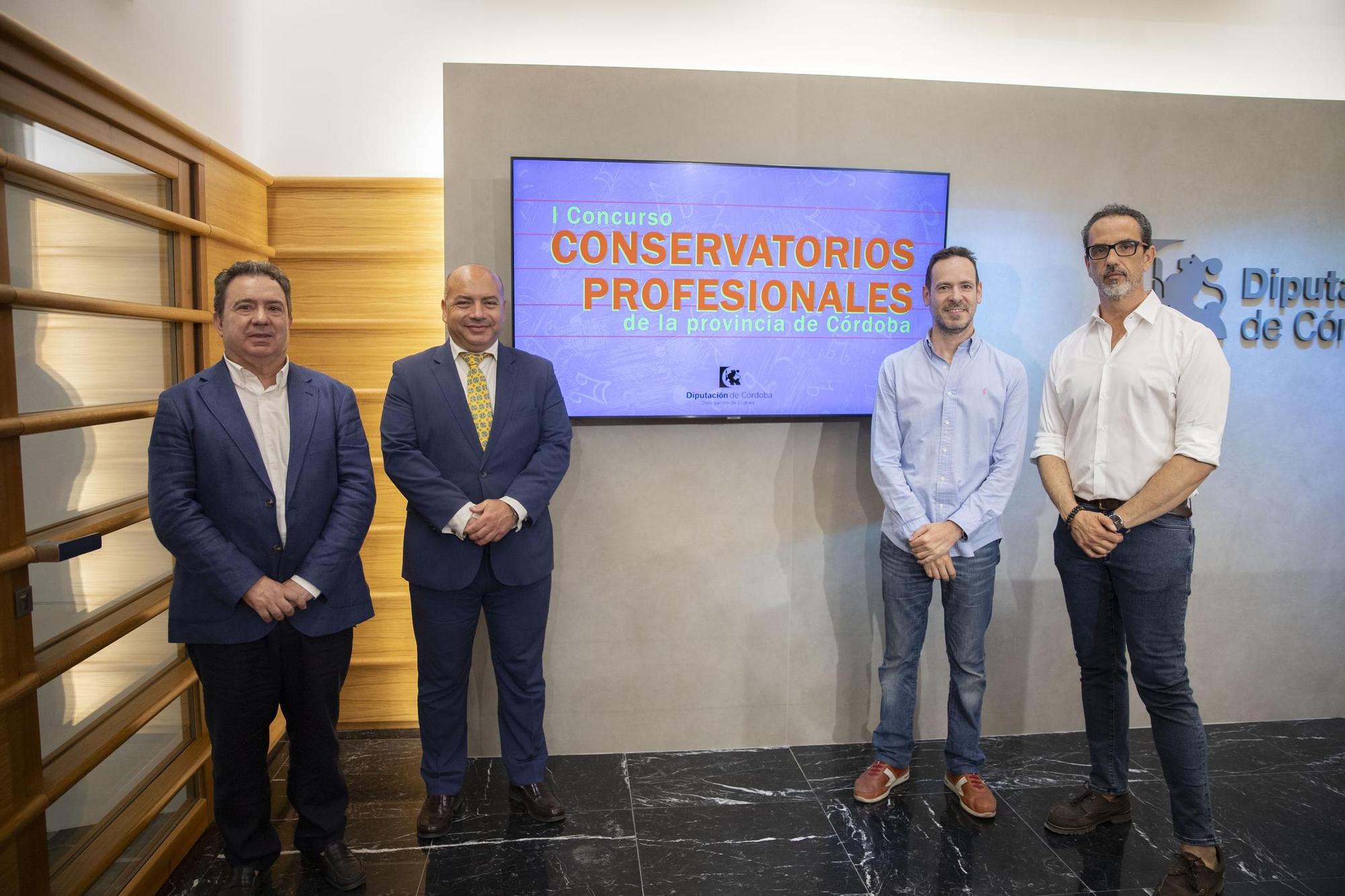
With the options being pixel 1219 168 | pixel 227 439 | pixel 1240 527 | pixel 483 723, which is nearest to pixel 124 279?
pixel 227 439

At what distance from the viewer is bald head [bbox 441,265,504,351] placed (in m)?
2.75

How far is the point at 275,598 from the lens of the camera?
91.4 inches

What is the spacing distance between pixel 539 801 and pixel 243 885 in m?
0.90

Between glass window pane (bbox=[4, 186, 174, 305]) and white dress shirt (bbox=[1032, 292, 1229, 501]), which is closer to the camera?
glass window pane (bbox=[4, 186, 174, 305])

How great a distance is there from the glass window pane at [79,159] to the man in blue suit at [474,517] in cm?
92

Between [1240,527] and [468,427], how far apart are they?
3.27 m

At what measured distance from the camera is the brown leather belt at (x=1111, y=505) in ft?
8.57

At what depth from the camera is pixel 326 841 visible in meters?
2.60

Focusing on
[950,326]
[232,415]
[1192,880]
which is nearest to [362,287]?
[232,415]

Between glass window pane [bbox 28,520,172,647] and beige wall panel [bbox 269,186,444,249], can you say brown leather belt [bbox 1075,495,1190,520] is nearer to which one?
beige wall panel [bbox 269,186,444,249]

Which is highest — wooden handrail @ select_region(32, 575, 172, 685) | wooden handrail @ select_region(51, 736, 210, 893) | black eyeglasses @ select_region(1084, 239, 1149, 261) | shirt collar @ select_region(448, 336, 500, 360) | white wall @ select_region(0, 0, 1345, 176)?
white wall @ select_region(0, 0, 1345, 176)

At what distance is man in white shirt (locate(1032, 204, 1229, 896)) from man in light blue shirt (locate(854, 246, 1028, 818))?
222 mm

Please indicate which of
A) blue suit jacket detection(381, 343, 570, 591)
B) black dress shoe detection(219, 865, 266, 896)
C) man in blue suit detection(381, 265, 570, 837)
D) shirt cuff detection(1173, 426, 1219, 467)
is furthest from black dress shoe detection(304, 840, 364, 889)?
shirt cuff detection(1173, 426, 1219, 467)

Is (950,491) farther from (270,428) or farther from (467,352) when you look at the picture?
(270,428)
